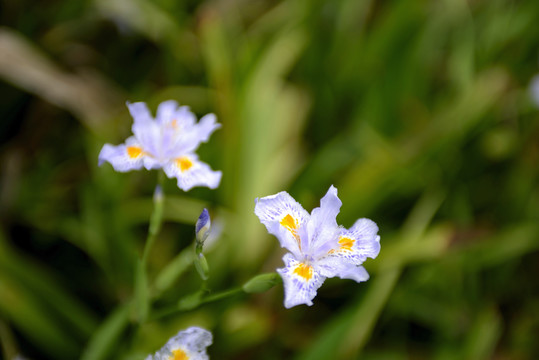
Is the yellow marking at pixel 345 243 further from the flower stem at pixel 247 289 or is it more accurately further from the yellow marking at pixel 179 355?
the yellow marking at pixel 179 355

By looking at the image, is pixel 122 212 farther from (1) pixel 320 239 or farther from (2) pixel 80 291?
(1) pixel 320 239

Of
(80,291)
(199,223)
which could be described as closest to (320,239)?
(199,223)

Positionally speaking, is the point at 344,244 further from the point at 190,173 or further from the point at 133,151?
the point at 133,151

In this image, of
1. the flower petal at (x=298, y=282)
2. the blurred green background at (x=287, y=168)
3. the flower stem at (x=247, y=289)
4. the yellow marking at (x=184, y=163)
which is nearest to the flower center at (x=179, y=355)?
the flower stem at (x=247, y=289)

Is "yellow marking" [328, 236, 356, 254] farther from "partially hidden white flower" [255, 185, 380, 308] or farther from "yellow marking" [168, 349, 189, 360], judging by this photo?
"yellow marking" [168, 349, 189, 360]

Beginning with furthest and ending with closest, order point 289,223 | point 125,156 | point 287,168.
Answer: point 287,168 → point 125,156 → point 289,223

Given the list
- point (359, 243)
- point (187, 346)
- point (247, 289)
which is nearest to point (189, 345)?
point (187, 346)

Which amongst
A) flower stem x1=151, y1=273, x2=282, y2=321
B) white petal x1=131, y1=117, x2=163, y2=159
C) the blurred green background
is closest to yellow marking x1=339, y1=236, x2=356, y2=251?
flower stem x1=151, y1=273, x2=282, y2=321
